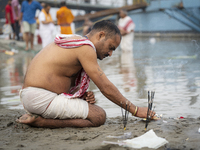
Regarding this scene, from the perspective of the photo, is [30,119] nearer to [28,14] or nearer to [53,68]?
[53,68]

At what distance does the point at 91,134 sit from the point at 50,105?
554 mm

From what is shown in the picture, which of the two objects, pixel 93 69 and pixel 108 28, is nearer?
pixel 93 69

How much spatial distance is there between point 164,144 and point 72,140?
2.74 ft

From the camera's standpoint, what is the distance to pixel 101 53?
3.16 m

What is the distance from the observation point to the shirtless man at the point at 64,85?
3.00m

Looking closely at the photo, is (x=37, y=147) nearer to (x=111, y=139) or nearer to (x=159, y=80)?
(x=111, y=139)

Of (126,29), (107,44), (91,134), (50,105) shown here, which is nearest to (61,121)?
(50,105)

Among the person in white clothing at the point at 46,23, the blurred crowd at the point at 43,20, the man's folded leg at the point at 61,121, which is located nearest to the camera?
the man's folded leg at the point at 61,121

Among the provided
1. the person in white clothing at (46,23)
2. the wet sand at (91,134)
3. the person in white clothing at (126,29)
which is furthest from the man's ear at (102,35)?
the person in white clothing at (126,29)

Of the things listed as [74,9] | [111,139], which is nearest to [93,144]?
[111,139]

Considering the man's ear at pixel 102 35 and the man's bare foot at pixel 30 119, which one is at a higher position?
the man's ear at pixel 102 35

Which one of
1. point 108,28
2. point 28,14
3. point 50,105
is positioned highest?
point 28,14

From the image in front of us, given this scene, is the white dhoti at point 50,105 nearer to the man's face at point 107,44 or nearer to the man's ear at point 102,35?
the man's face at point 107,44

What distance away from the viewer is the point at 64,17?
1135cm
